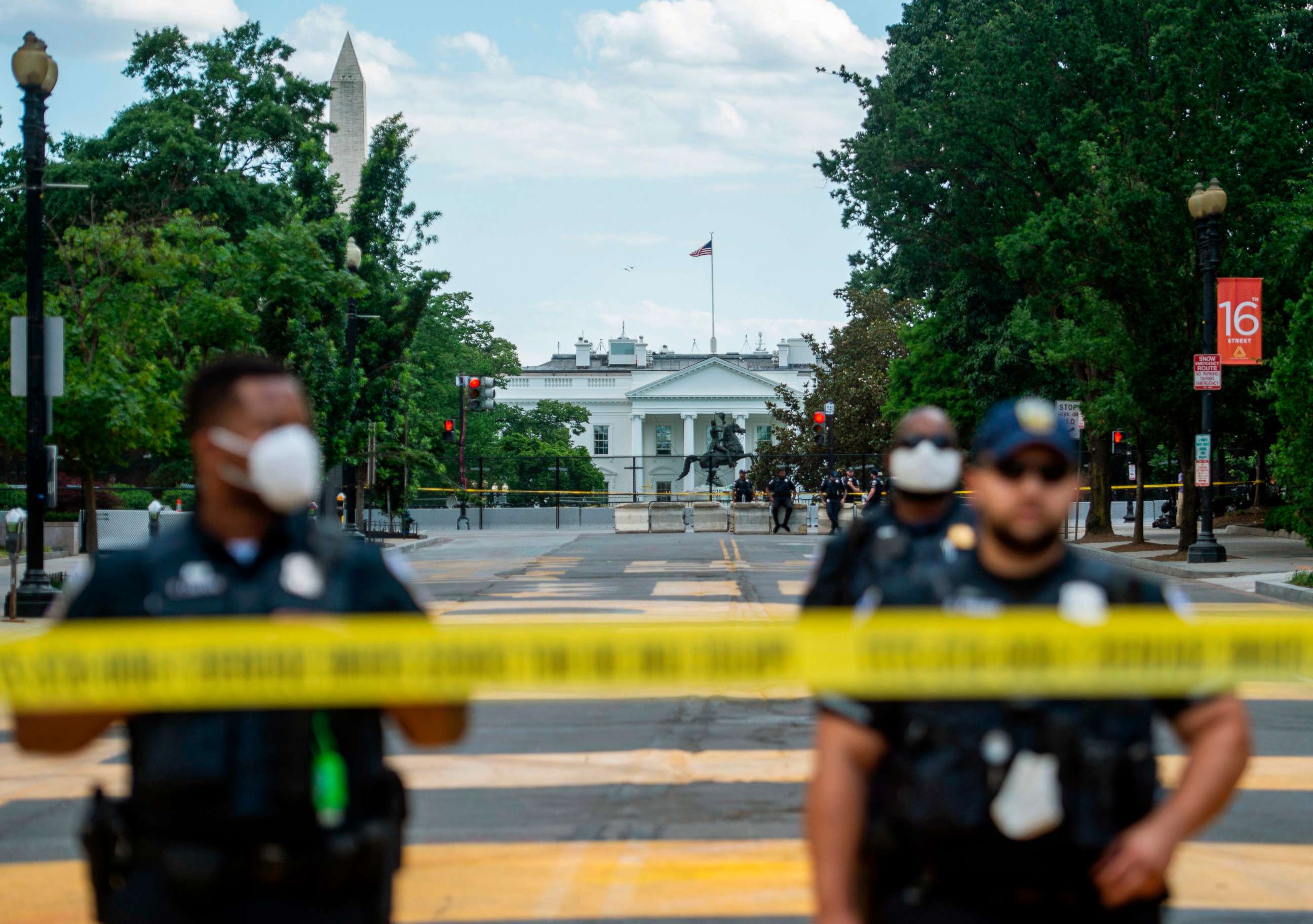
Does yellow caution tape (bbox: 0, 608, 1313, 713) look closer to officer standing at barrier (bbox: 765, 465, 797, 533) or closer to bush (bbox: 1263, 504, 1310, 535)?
bush (bbox: 1263, 504, 1310, 535)

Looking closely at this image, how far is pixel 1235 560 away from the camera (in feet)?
86.5

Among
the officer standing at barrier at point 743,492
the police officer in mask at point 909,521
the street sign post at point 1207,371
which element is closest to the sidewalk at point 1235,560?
the street sign post at point 1207,371

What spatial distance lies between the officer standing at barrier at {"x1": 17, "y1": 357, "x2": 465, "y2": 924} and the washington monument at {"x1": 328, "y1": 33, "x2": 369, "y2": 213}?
50.4 metres

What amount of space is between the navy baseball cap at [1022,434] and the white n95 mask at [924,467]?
187 centimetres

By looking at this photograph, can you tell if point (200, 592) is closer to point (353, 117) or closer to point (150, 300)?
point (150, 300)

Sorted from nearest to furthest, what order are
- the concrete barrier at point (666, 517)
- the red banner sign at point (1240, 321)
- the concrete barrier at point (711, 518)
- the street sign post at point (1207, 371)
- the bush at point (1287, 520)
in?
the bush at point (1287, 520)
the street sign post at point (1207, 371)
the red banner sign at point (1240, 321)
the concrete barrier at point (711, 518)
the concrete barrier at point (666, 517)

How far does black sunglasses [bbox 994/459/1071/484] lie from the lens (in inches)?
115

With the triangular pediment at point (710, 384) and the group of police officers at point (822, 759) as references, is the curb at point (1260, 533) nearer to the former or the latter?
the group of police officers at point (822, 759)

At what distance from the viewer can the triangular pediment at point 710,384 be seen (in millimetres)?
107688

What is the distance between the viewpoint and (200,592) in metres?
2.97

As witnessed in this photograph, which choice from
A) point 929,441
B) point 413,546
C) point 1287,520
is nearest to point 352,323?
point 413,546

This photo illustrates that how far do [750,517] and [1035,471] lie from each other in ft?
134

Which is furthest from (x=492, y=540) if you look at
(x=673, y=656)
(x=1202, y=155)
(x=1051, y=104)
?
(x=673, y=656)

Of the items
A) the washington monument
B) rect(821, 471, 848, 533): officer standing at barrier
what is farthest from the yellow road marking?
the washington monument
